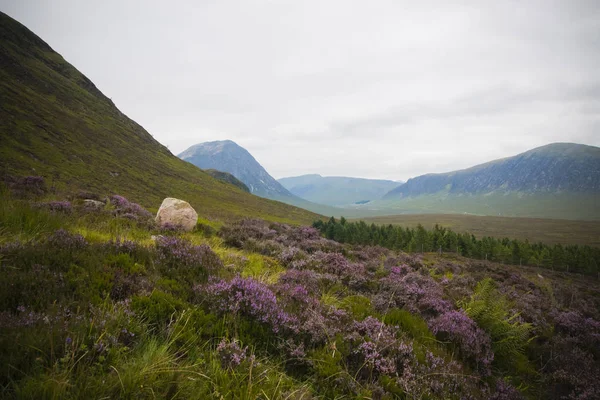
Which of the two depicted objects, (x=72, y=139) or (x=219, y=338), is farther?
(x=72, y=139)

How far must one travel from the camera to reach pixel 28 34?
4225 inches

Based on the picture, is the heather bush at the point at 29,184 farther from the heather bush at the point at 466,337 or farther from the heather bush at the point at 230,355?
the heather bush at the point at 466,337

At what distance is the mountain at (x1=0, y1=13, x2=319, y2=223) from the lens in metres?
54.7

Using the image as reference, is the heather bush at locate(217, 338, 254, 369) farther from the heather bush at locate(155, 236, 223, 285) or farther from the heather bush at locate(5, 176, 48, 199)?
→ the heather bush at locate(5, 176, 48, 199)

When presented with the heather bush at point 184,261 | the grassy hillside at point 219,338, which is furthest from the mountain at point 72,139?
the grassy hillside at point 219,338

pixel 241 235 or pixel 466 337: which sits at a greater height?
pixel 241 235

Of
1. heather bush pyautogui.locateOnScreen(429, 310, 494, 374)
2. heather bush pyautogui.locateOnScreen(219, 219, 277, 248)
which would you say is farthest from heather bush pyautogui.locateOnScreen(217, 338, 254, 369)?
heather bush pyautogui.locateOnScreen(219, 219, 277, 248)

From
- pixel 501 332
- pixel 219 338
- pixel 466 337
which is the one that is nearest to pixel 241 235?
pixel 219 338

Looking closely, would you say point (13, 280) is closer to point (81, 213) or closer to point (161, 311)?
point (161, 311)

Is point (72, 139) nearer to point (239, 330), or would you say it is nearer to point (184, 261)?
point (184, 261)

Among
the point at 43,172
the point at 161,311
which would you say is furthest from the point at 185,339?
the point at 43,172

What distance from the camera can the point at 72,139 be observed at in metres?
73.2

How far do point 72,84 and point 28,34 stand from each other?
29370mm

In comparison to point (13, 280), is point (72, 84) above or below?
above
